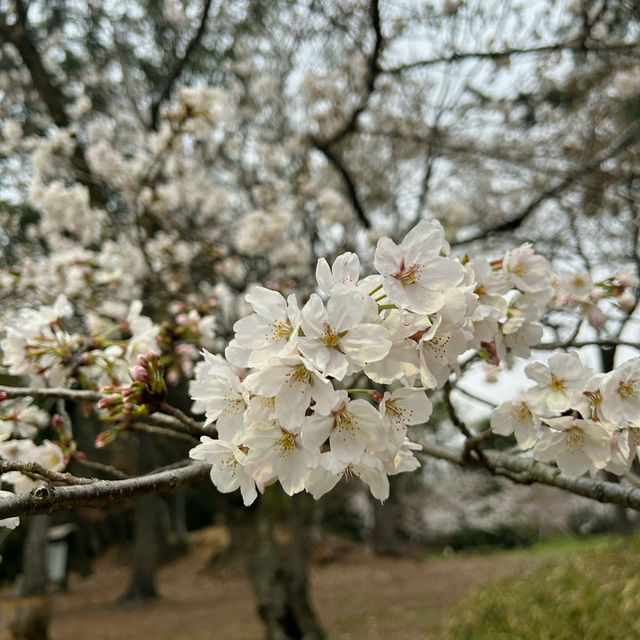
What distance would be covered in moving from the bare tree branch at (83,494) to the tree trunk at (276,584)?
5.17 meters

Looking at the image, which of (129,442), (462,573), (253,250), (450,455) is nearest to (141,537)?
(129,442)

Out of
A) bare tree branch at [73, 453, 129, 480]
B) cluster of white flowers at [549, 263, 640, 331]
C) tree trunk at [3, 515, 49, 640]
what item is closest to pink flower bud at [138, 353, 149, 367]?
bare tree branch at [73, 453, 129, 480]

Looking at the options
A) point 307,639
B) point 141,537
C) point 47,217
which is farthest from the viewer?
point 141,537

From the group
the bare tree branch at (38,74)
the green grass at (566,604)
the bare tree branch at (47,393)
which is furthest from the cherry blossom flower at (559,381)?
the bare tree branch at (38,74)

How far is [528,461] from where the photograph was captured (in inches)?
54.2

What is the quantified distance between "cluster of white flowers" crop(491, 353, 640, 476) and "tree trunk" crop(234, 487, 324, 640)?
5.15m

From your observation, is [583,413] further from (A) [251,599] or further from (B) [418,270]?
(A) [251,599]

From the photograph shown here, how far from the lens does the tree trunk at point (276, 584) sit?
5527mm

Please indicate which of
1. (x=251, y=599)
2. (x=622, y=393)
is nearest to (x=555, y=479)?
(x=622, y=393)

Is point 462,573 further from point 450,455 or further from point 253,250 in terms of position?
point 450,455

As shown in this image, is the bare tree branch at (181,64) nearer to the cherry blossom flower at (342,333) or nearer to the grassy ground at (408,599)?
the cherry blossom flower at (342,333)

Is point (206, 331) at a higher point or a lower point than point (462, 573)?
higher

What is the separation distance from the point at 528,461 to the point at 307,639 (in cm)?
493

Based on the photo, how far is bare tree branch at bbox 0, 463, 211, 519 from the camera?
81 cm
